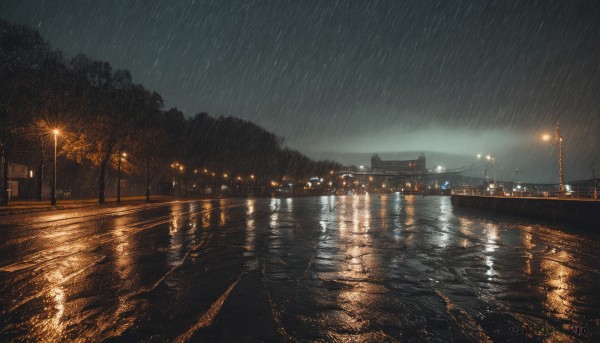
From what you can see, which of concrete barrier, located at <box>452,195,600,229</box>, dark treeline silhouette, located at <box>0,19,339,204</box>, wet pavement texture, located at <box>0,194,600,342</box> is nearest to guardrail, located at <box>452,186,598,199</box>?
concrete barrier, located at <box>452,195,600,229</box>

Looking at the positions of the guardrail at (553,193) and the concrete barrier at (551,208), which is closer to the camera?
the concrete barrier at (551,208)

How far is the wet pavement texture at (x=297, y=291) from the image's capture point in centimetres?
506

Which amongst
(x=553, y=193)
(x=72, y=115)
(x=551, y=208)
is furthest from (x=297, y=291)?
(x=72, y=115)

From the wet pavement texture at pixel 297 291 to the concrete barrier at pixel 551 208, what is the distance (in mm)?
9607

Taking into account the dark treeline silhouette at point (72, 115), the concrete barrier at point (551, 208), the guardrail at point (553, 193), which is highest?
the dark treeline silhouette at point (72, 115)

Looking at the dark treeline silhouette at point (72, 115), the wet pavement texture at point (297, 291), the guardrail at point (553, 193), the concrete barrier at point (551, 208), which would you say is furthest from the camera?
the dark treeline silhouette at point (72, 115)

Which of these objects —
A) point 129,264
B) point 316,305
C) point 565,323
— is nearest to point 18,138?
point 129,264

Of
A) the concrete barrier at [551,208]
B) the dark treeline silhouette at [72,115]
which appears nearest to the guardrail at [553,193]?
the concrete barrier at [551,208]

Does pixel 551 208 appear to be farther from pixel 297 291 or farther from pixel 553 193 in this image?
pixel 297 291

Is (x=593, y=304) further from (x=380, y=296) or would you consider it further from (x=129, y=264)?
(x=129, y=264)

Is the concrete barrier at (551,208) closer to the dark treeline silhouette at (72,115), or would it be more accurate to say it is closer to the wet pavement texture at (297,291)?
the wet pavement texture at (297,291)

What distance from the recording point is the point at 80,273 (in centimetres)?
851

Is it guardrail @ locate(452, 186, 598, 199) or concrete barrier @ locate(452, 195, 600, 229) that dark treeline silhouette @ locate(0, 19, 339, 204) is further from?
guardrail @ locate(452, 186, 598, 199)

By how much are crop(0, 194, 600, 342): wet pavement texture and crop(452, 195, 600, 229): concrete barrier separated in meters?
9.61
